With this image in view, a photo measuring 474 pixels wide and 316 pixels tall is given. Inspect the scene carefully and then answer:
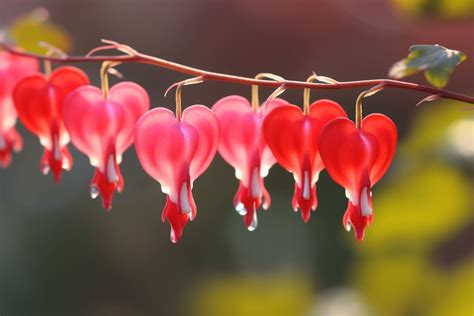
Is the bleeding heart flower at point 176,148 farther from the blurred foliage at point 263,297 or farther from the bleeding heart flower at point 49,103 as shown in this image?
the blurred foliage at point 263,297

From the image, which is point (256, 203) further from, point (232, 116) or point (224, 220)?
point (224, 220)

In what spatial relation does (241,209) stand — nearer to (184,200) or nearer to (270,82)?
(184,200)

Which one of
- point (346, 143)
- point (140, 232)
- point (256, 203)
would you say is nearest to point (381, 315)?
point (256, 203)

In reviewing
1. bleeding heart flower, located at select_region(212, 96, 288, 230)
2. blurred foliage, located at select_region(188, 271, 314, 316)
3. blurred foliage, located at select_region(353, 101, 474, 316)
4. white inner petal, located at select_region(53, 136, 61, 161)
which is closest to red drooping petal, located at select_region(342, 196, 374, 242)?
bleeding heart flower, located at select_region(212, 96, 288, 230)

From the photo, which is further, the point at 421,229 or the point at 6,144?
the point at 421,229

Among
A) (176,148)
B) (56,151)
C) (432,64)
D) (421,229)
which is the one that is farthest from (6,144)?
(421,229)

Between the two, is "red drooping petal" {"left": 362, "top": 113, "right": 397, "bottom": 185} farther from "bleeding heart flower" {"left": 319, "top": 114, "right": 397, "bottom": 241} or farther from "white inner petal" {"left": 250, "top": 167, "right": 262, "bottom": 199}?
"white inner petal" {"left": 250, "top": 167, "right": 262, "bottom": 199}

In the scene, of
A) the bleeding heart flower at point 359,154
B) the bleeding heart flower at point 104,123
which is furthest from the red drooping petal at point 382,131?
the bleeding heart flower at point 104,123
